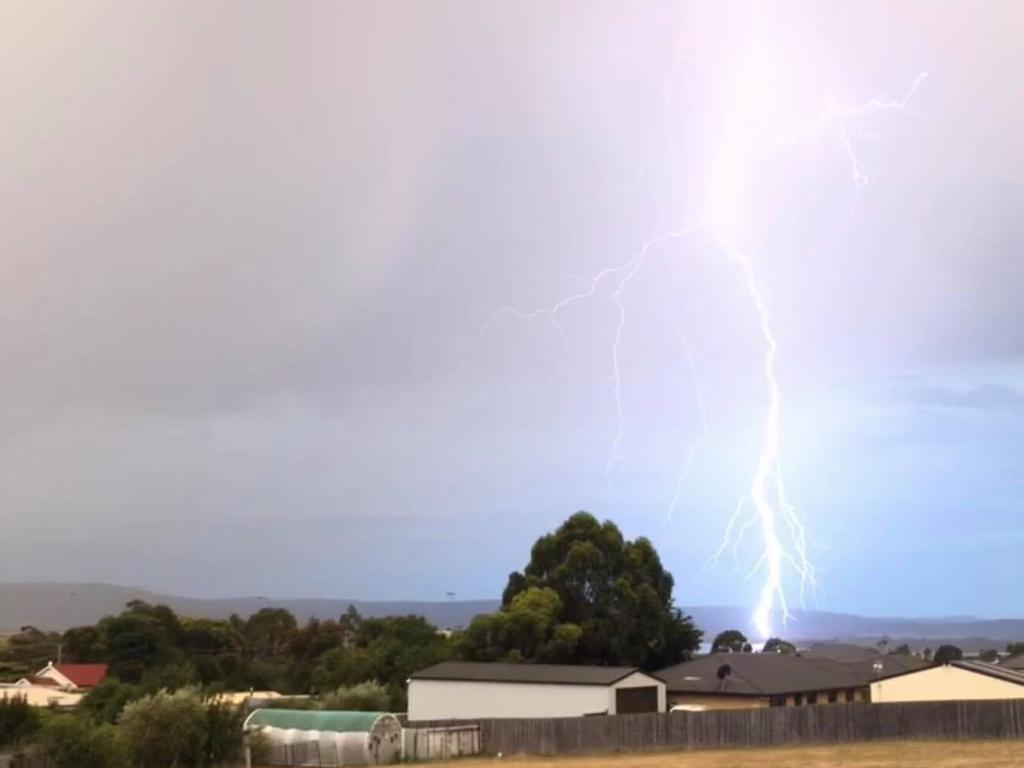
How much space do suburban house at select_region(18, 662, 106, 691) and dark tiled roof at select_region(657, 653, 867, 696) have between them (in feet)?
146

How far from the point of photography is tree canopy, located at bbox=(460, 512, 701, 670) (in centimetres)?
6362

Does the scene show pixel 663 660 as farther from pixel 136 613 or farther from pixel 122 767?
pixel 136 613

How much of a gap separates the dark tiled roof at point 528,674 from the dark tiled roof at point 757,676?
4.92 m

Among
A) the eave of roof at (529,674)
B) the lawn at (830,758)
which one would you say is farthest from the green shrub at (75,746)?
the eave of roof at (529,674)

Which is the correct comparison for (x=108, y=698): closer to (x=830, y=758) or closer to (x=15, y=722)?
(x=15, y=722)

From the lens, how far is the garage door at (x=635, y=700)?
158ft

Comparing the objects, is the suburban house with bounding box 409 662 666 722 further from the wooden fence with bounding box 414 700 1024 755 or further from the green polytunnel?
the wooden fence with bounding box 414 700 1024 755

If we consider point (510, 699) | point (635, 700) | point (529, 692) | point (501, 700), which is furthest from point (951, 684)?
point (501, 700)

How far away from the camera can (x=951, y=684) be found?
4553 cm

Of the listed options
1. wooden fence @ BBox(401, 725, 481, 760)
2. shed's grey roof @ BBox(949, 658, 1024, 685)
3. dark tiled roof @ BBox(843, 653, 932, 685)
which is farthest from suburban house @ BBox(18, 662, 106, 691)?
shed's grey roof @ BBox(949, 658, 1024, 685)

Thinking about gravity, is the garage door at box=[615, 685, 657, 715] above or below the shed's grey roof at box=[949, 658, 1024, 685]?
below

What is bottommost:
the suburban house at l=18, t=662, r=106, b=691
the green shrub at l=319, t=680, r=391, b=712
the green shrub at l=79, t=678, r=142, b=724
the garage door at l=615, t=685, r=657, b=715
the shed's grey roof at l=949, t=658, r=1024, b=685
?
the suburban house at l=18, t=662, r=106, b=691

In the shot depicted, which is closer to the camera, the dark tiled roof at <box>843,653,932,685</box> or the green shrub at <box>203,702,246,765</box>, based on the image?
the green shrub at <box>203,702,246,765</box>

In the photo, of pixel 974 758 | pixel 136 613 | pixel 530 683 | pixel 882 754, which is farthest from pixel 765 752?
pixel 136 613
